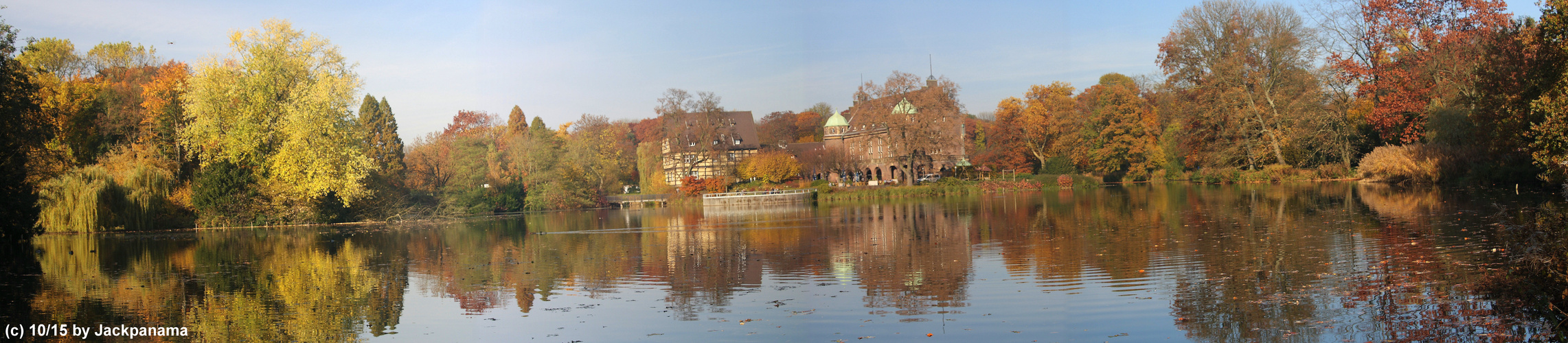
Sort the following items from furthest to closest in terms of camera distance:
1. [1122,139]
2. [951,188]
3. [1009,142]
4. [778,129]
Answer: [778,129] → [1009,142] → [1122,139] → [951,188]

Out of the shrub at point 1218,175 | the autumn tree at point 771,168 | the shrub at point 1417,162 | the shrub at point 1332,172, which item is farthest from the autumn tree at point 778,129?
the shrub at point 1417,162

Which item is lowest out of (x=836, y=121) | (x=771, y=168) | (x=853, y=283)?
(x=853, y=283)

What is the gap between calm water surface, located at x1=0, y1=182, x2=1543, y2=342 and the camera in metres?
7.65

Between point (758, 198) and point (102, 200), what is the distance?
1041 inches

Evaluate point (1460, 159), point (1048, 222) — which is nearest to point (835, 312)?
point (1048, 222)

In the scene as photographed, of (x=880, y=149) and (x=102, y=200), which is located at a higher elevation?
(x=880, y=149)

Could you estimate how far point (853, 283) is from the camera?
10797mm

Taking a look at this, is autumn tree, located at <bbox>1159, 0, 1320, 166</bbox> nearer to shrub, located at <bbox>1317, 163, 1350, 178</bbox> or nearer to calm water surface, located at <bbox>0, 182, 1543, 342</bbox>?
shrub, located at <bbox>1317, 163, 1350, 178</bbox>

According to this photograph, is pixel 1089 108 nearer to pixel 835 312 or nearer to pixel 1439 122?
pixel 1439 122

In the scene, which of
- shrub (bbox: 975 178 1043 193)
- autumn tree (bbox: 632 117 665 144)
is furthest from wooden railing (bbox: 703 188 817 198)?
autumn tree (bbox: 632 117 665 144)

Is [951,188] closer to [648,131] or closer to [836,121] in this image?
[836,121]

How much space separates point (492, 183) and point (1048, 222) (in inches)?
1236

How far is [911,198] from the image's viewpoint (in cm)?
4266

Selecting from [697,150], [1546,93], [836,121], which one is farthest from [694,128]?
[1546,93]
